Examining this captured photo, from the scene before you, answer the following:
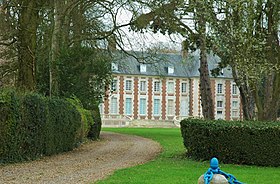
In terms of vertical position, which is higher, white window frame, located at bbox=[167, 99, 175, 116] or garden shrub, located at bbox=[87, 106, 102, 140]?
white window frame, located at bbox=[167, 99, 175, 116]

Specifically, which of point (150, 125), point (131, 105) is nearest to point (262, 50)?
point (150, 125)

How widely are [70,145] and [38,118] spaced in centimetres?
360

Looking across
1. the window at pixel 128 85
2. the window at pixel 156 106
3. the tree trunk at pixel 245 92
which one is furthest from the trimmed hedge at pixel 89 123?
the window at pixel 156 106

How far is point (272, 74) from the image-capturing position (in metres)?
17.0

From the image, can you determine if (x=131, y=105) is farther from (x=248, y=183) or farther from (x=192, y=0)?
(x=248, y=183)

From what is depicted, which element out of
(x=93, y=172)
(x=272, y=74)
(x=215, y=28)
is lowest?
(x=93, y=172)

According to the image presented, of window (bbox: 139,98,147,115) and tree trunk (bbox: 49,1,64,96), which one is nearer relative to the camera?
tree trunk (bbox: 49,1,64,96)

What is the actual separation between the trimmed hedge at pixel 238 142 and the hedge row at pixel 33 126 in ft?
15.5

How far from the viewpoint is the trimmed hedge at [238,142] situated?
12977 millimetres

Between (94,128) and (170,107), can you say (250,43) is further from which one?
(170,107)

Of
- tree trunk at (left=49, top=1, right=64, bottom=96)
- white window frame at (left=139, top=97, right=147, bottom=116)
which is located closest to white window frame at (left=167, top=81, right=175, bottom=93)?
white window frame at (left=139, top=97, right=147, bottom=116)

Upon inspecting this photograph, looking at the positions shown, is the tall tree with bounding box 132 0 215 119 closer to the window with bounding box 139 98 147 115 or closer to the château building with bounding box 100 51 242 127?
the château building with bounding box 100 51 242 127

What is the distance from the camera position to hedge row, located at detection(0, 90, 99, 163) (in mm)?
13250

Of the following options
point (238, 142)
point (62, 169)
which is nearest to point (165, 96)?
point (238, 142)
